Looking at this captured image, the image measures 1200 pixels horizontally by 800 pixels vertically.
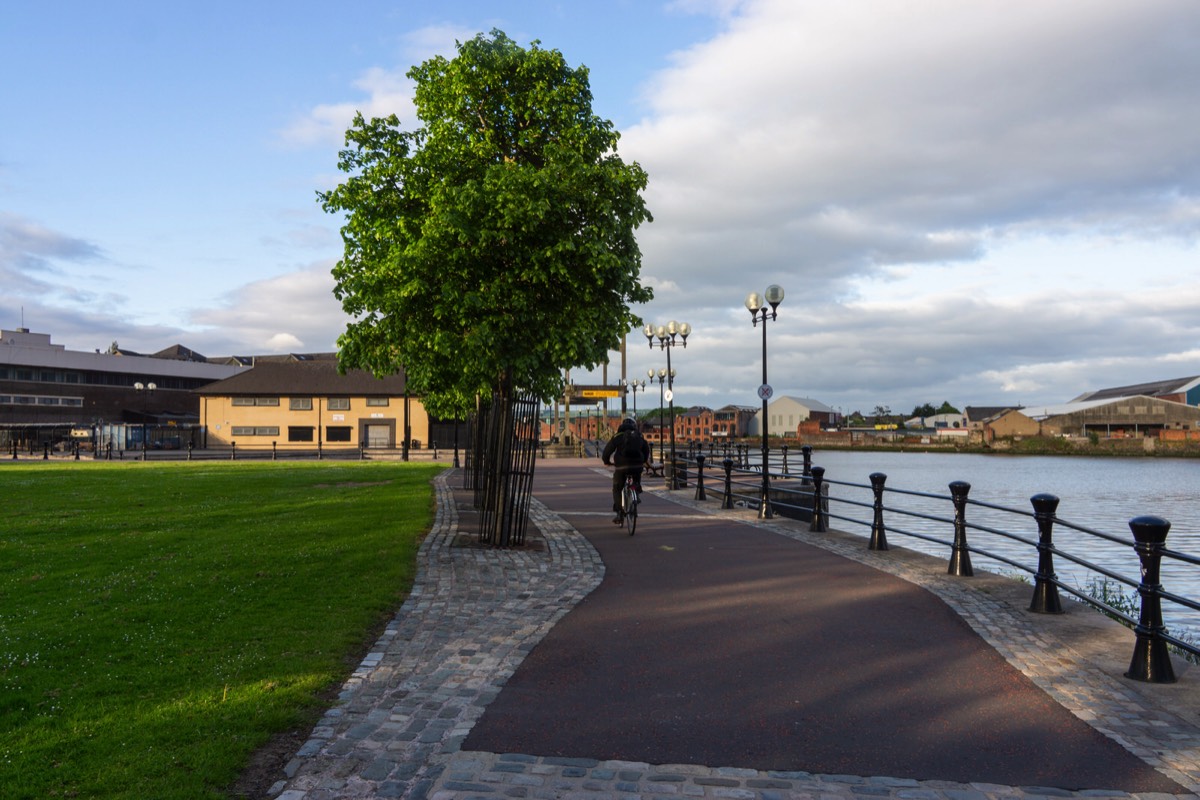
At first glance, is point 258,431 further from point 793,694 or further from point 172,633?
point 793,694

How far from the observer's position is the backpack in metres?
13.9

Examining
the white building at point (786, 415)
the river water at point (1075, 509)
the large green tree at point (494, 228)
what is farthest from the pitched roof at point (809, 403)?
the large green tree at point (494, 228)

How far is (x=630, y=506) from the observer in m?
13.4

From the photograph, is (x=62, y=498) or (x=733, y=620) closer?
(x=733, y=620)

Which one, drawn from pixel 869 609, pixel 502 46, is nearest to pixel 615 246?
pixel 502 46

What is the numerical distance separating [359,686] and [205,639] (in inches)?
69.2

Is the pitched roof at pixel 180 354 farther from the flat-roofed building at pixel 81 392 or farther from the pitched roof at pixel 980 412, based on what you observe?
the pitched roof at pixel 980 412

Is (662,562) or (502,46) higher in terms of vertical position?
(502,46)

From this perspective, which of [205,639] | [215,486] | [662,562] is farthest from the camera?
[215,486]

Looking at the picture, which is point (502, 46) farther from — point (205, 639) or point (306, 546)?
point (205, 639)

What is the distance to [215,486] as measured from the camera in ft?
75.3

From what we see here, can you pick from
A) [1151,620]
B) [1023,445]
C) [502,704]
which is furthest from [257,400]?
[1023,445]

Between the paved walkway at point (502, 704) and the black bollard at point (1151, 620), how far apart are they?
141mm

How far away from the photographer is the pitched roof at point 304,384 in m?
61.5
